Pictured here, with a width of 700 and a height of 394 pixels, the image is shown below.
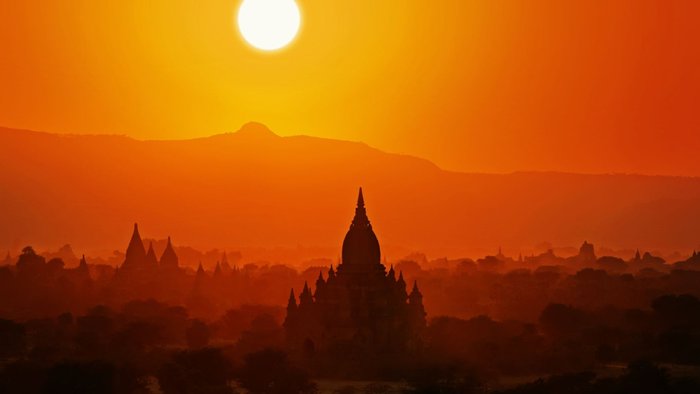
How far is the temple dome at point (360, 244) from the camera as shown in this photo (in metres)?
105

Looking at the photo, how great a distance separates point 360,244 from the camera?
105250 mm

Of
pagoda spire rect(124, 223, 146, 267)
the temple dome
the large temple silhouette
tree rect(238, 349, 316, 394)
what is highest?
pagoda spire rect(124, 223, 146, 267)

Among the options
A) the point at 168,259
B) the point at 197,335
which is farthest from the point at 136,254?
the point at 197,335

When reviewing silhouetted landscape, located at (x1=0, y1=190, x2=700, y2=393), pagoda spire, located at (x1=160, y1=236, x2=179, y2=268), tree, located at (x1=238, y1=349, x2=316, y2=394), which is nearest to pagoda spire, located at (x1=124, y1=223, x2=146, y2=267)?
pagoda spire, located at (x1=160, y1=236, x2=179, y2=268)

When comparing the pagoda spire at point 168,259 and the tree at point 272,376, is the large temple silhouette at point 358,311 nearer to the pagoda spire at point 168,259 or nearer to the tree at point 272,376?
the tree at point 272,376

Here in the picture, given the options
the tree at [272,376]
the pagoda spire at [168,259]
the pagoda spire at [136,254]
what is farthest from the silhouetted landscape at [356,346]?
the pagoda spire at [168,259]

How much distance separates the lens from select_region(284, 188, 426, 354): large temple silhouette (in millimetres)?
101312

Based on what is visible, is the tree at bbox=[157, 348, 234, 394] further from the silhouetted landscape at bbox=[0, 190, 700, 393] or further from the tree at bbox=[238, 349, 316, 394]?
the tree at bbox=[238, 349, 316, 394]

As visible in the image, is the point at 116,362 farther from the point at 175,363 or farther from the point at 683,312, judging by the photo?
the point at 683,312

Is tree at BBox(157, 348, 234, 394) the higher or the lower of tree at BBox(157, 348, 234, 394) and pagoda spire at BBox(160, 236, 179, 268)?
the lower

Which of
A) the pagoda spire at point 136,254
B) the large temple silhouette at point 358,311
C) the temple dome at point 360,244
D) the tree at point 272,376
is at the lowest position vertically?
the tree at point 272,376

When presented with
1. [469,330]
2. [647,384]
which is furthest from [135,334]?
[647,384]

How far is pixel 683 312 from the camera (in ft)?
403

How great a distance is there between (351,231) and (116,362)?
18474mm
